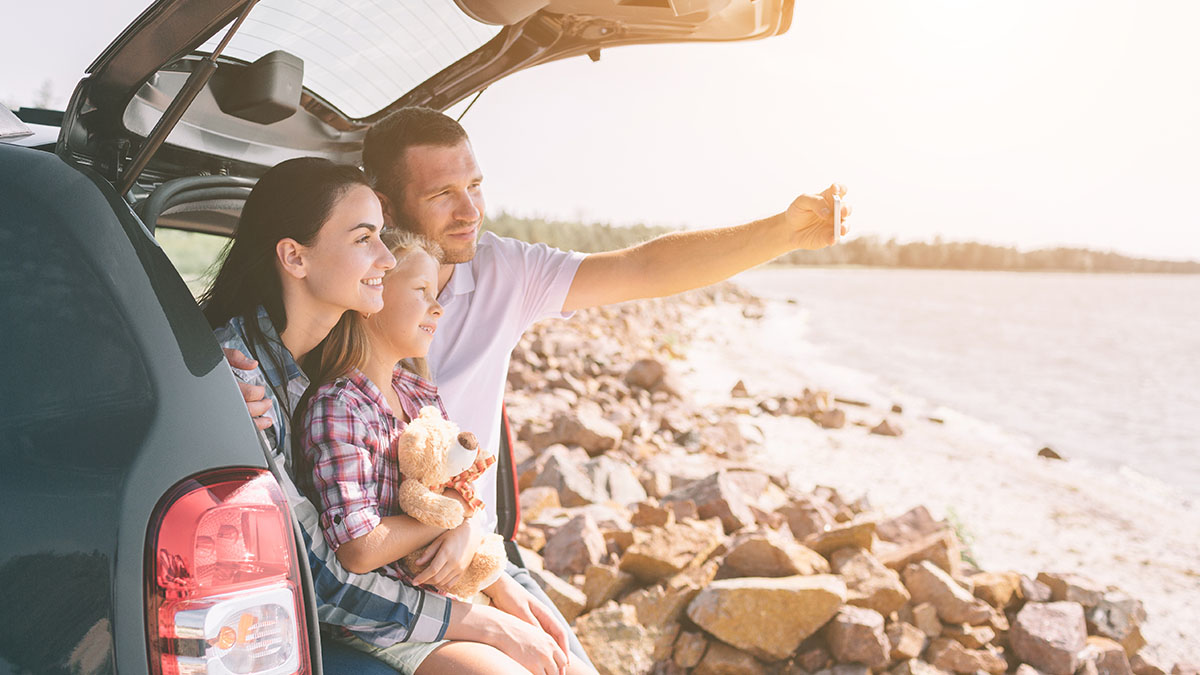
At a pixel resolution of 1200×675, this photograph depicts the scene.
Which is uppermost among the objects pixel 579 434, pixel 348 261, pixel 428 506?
pixel 348 261

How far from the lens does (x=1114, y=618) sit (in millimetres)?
3863

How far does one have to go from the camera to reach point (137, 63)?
1.40 m

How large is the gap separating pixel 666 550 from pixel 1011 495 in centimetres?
443

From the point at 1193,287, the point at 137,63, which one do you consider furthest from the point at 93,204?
the point at 1193,287

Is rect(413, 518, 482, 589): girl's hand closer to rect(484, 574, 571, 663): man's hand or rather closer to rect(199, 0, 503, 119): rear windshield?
rect(484, 574, 571, 663): man's hand

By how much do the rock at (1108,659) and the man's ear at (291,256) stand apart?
131 inches

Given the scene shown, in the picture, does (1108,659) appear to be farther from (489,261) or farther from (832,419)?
(832,419)

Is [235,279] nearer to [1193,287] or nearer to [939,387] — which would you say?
[939,387]

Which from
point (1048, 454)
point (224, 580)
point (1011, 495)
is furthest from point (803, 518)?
point (1048, 454)

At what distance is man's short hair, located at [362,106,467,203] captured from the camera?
242 cm

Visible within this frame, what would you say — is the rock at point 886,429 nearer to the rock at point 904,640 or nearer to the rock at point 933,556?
the rock at point 933,556

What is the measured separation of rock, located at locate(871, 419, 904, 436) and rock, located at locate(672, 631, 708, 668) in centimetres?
598

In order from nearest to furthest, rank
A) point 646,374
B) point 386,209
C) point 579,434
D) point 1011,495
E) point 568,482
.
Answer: point 386,209
point 568,482
point 579,434
point 1011,495
point 646,374

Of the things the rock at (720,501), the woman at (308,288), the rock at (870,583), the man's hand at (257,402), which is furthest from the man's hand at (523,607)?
the rock at (720,501)
